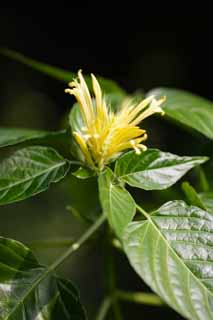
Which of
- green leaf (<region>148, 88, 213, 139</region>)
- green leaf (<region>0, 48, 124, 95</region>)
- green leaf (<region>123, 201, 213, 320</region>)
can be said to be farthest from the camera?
green leaf (<region>0, 48, 124, 95</region>)

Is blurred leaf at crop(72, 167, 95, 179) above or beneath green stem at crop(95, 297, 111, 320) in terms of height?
above

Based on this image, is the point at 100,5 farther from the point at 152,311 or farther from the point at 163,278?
the point at 163,278

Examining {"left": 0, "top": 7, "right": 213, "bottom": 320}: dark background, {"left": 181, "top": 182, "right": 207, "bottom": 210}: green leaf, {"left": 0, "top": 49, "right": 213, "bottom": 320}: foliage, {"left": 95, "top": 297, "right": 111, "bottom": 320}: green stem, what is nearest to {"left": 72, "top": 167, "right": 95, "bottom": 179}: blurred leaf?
{"left": 0, "top": 49, "right": 213, "bottom": 320}: foliage

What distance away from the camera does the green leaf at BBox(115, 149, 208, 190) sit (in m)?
0.59

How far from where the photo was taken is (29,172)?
0.60 metres

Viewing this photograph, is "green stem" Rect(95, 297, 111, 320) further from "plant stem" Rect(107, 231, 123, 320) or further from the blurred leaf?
the blurred leaf

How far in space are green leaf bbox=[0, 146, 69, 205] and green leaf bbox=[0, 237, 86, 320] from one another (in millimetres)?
53

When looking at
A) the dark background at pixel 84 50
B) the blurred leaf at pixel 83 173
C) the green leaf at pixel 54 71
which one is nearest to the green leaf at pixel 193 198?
the blurred leaf at pixel 83 173

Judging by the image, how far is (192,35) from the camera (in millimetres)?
2201

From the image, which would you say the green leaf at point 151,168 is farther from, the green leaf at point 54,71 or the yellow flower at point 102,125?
the green leaf at point 54,71

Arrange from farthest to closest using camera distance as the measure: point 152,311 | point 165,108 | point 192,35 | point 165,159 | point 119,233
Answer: point 192,35
point 152,311
point 165,108
point 165,159
point 119,233

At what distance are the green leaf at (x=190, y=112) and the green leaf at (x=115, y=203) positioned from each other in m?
0.16

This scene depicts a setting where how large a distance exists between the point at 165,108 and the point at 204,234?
0.83 feet

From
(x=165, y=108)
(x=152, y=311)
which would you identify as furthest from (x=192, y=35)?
(x=165, y=108)
